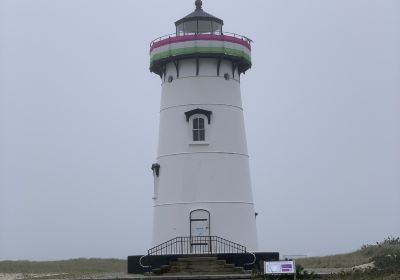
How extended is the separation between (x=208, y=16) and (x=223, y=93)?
3645mm

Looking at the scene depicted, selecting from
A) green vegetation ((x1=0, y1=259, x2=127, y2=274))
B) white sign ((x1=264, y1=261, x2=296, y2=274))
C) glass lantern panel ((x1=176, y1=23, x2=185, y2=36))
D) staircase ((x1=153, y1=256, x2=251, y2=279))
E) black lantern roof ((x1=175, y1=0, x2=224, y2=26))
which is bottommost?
white sign ((x1=264, y1=261, x2=296, y2=274))

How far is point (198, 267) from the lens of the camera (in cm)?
2375

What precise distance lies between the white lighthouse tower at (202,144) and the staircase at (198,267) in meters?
2.74

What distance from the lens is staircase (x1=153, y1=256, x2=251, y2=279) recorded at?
77.1ft

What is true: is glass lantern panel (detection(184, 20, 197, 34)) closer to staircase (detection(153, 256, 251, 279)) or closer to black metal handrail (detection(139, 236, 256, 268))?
black metal handrail (detection(139, 236, 256, 268))

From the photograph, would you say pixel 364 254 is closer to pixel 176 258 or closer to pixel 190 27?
pixel 176 258

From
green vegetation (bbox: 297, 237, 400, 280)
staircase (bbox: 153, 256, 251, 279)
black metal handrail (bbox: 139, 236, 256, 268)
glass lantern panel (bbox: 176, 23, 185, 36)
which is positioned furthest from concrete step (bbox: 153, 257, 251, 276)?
glass lantern panel (bbox: 176, 23, 185, 36)

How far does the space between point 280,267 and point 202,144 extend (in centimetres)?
982

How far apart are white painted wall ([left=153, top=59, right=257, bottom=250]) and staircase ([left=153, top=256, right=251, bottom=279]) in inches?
111

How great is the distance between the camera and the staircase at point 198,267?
2350cm

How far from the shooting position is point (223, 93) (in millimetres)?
28422

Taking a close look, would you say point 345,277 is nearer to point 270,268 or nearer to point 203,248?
point 270,268

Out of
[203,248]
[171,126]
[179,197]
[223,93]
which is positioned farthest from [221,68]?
[203,248]

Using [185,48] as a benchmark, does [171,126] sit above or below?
below
